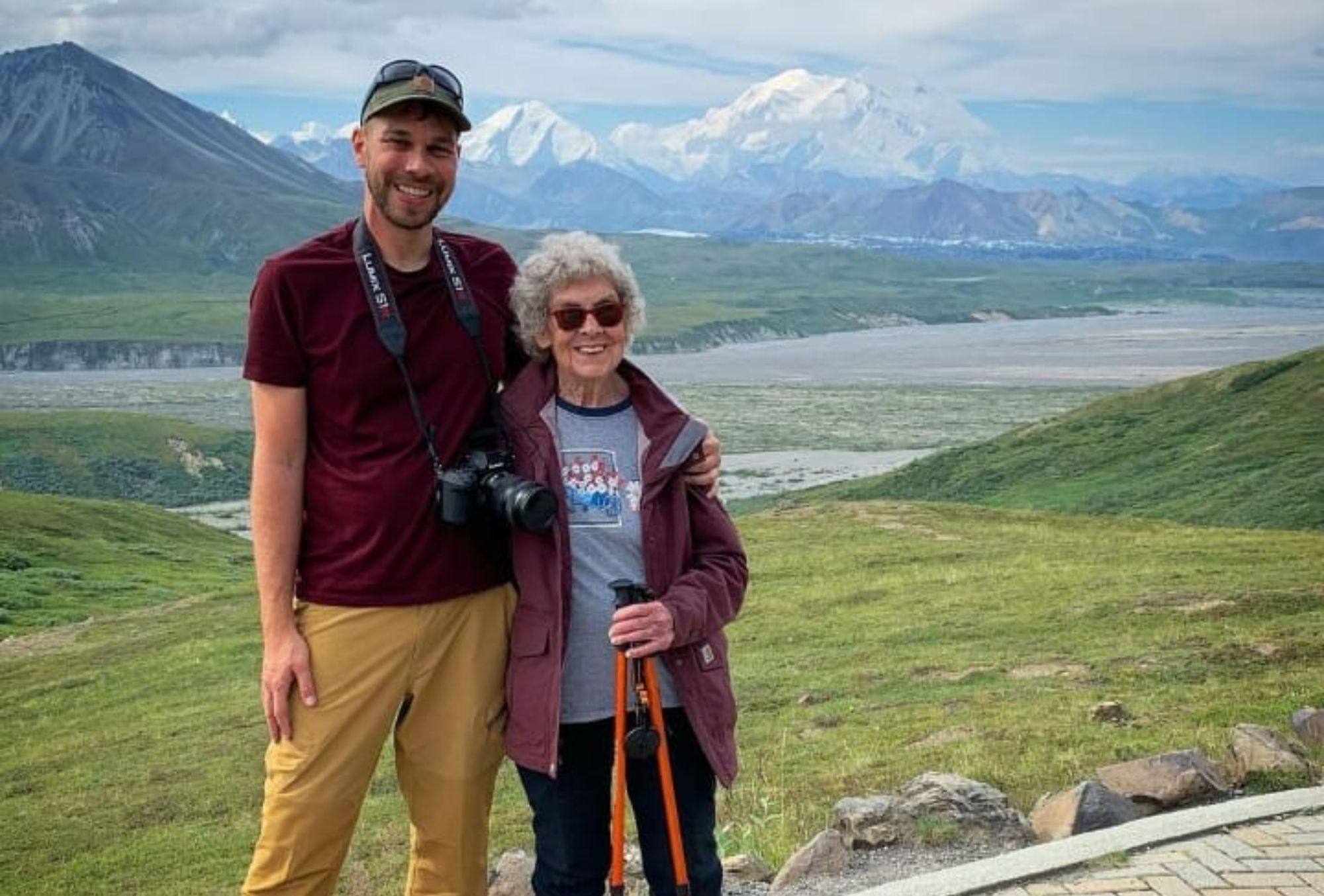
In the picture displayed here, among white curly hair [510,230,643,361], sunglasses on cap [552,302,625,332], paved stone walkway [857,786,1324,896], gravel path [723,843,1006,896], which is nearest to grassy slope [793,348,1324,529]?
gravel path [723,843,1006,896]

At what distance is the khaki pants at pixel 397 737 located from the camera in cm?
550

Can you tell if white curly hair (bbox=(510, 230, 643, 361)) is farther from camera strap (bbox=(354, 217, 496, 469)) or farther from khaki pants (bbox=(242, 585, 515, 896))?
khaki pants (bbox=(242, 585, 515, 896))

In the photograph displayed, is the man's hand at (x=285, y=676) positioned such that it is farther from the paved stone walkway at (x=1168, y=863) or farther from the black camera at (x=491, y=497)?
the paved stone walkway at (x=1168, y=863)

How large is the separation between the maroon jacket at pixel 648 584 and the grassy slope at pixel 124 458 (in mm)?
93822

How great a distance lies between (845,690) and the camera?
20.0 m

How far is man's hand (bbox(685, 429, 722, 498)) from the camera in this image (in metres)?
5.67

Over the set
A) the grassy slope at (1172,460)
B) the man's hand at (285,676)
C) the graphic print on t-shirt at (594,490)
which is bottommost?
the grassy slope at (1172,460)

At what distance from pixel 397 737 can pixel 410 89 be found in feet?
9.16

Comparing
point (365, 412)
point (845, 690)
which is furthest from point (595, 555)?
point (845, 690)

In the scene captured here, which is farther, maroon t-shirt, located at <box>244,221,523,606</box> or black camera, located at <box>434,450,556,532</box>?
maroon t-shirt, located at <box>244,221,523,606</box>

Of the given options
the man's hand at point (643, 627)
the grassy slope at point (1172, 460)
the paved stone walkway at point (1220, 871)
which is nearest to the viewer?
the man's hand at point (643, 627)

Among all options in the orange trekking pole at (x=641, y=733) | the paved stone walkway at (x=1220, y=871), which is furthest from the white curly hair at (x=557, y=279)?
the paved stone walkway at (x=1220, y=871)

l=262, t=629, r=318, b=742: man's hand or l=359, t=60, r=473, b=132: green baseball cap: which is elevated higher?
l=359, t=60, r=473, b=132: green baseball cap

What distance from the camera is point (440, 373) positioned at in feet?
18.0
